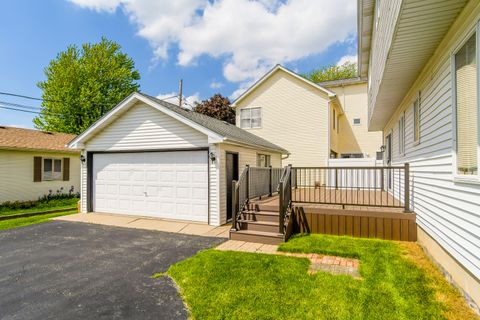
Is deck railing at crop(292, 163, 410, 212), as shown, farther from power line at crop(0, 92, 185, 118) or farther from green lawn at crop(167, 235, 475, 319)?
power line at crop(0, 92, 185, 118)

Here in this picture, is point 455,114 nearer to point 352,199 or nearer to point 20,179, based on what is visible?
point 352,199

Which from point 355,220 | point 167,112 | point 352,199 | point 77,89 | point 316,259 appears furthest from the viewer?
point 77,89

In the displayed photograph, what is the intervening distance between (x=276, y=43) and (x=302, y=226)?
47.3ft

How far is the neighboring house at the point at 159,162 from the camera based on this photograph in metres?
8.30

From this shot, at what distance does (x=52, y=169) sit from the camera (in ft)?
49.1

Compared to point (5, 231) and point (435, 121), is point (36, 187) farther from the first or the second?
point (435, 121)

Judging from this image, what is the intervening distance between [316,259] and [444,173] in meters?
2.59

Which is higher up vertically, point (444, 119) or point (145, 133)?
point (145, 133)

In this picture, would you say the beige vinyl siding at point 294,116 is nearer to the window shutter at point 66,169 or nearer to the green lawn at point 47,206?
the green lawn at point 47,206

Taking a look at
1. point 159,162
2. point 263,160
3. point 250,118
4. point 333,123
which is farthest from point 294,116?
point 159,162

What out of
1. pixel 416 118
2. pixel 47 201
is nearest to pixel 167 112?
pixel 416 118

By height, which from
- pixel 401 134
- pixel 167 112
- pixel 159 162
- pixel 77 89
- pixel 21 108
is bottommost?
pixel 159 162

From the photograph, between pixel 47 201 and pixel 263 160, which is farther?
pixel 47 201

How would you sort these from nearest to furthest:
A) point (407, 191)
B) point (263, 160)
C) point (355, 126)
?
1. point (407, 191)
2. point (263, 160)
3. point (355, 126)
